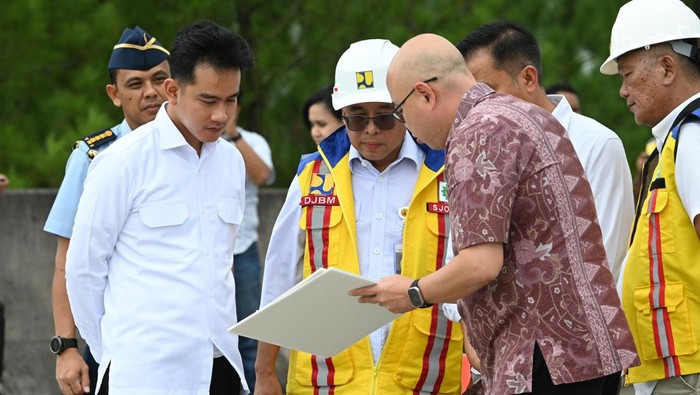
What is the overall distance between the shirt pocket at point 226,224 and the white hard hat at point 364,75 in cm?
55

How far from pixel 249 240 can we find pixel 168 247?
337 cm

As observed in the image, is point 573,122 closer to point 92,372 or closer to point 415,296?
point 415,296

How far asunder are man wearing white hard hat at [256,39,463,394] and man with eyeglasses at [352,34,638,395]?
90 centimetres

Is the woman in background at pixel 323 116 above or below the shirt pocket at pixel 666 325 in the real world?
above

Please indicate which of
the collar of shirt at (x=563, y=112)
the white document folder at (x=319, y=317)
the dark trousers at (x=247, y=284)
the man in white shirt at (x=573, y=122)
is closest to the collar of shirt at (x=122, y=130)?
the man in white shirt at (x=573, y=122)

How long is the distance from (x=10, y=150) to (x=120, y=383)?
444cm

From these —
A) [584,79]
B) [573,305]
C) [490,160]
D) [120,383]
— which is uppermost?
[584,79]

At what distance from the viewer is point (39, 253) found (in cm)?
845

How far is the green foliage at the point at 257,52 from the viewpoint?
855 cm

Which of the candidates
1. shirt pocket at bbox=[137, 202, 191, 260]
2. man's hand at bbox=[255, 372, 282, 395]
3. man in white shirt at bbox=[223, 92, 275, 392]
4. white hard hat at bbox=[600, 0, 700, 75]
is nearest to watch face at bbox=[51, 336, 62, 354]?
shirt pocket at bbox=[137, 202, 191, 260]

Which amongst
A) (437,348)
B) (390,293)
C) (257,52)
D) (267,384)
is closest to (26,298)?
(257,52)

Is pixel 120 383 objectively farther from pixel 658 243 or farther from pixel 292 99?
pixel 292 99

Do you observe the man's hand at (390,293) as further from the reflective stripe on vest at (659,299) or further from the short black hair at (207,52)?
the short black hair at (207,52)

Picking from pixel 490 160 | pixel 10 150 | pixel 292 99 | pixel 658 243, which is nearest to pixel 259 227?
pixel 292 99
